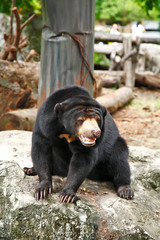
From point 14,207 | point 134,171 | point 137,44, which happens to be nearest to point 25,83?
point 134,171

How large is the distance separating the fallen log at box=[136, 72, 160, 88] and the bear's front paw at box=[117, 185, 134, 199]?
8777 millimetres

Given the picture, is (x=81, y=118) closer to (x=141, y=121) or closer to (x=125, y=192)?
(x=125, y=192)

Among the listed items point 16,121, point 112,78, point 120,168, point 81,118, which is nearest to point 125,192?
point 120,168

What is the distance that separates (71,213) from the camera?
2746mm

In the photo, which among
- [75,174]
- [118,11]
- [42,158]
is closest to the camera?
[75,174]

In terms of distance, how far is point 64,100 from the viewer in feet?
9.91

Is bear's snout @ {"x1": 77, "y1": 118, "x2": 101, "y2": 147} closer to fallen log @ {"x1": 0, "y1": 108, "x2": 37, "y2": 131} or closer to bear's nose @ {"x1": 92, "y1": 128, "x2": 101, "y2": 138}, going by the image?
bear's nose @ {"x1": 92, "y1": 128, "x2": 101, "y2": 138}

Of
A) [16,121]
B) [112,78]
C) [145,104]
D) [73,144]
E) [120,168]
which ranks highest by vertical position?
[73,144]

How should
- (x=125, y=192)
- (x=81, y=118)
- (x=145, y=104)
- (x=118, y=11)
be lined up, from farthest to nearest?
1. (x=118, y=11)
2. (x=145, y=104)
3. (x=125, y=192)
4. (x=81, y=118)

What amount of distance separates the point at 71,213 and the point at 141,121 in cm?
540

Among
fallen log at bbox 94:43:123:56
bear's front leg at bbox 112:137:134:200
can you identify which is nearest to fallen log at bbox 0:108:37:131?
bear's front leg at bbox 112:137:134:200

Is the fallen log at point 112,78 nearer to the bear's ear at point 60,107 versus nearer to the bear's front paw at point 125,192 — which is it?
the bear's front paw at point 125,192

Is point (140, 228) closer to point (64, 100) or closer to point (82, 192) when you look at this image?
point (82, 192)

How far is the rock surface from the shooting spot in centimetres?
Answer: 273
